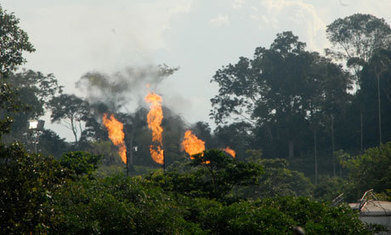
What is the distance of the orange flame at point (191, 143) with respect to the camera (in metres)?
85.6

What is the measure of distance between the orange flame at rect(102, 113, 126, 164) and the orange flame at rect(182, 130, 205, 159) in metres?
9.55

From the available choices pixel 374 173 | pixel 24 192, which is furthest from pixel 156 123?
pixel 24 192

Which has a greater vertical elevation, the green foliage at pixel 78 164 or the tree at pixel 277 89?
the tree at pixel 277 89

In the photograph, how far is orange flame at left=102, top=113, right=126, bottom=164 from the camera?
9400cm

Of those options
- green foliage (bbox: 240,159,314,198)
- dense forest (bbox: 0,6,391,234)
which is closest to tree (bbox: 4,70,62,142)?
dense forest (bbox: 0,6,391,234)

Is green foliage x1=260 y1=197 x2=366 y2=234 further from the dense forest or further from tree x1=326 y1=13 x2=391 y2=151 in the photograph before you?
tree x1=326 y1=13 x2=391 y2=151

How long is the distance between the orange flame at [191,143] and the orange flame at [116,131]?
9.55 m

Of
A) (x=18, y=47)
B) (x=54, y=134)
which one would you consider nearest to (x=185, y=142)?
(x=54, y=134)

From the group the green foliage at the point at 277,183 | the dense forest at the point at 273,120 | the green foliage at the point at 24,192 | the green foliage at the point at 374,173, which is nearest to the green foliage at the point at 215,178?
the dense forest at the point at 273,120

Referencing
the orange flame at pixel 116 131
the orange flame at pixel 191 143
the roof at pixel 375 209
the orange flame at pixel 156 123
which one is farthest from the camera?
the orange flame at pixel 116 131

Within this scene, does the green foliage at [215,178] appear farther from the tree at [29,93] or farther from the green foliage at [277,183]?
the tree at [29,93]

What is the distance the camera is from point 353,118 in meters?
89.9

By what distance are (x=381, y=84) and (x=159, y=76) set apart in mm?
32922

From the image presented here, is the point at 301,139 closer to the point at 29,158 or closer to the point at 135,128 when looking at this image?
the point at 135,128
